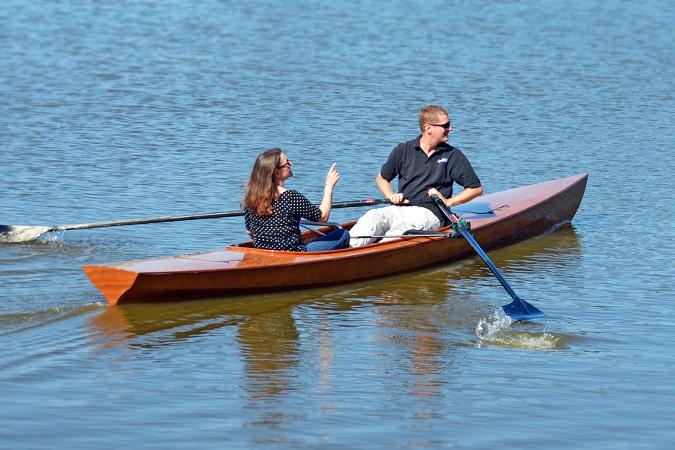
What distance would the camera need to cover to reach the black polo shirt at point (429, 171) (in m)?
10.9

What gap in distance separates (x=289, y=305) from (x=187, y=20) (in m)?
17.3

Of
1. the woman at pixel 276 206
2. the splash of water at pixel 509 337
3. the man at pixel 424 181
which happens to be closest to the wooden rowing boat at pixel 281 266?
the woman at pixel 276 206

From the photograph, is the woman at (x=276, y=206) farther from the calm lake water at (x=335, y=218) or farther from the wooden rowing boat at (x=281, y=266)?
the calm lake water at (x=335, y=218)

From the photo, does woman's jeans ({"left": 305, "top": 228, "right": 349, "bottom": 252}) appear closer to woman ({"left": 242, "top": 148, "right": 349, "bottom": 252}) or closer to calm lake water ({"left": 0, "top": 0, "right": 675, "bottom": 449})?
woman ({"left": 242, "top": 148, "right": 349, "bottom": 252})

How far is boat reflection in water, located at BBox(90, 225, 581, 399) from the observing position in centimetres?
821

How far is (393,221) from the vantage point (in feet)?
36.1

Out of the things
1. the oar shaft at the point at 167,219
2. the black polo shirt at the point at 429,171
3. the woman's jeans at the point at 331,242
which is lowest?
the woman's jeans at the point at 331,242

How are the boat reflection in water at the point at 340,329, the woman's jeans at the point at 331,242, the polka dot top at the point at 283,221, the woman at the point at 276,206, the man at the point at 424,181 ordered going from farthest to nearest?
the man at the point at 424,181
the woman's jeans at the point at 331,242
the polka dot top at the point at 283,221
the woman at the point at 276,206
the boat reflection in water at the point at 340,329

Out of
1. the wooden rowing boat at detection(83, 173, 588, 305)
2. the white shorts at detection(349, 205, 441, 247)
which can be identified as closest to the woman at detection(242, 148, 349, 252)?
the wooden rowing boat at detection(83, 173, 588, 305)

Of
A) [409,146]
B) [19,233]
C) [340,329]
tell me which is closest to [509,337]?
[340,329]

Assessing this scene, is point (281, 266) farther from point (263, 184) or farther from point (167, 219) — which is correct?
point (167, 219)

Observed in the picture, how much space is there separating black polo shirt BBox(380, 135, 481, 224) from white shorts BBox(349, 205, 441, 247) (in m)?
0.09

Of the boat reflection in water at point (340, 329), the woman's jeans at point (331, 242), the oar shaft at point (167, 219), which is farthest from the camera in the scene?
the oar shaft at point (167, 219)

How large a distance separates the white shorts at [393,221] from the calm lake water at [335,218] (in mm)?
489
